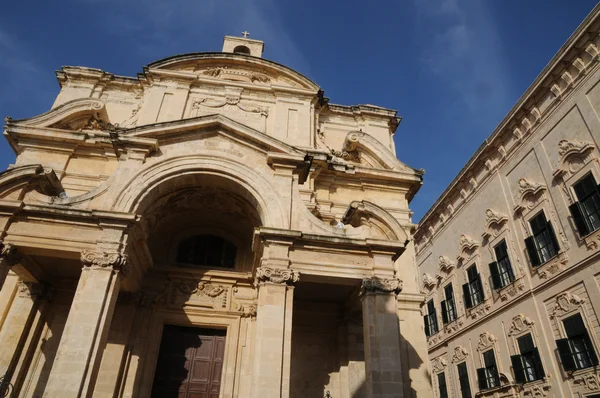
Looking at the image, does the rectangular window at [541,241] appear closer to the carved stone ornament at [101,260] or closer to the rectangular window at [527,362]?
the rectangular window at [527,362]

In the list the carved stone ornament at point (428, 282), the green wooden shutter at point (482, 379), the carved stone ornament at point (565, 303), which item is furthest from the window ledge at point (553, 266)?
the carved stone ornament at point (428, 282)

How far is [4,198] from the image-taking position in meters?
9.11

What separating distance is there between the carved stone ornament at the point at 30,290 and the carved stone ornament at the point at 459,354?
19.4m

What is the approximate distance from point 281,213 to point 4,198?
6.27m

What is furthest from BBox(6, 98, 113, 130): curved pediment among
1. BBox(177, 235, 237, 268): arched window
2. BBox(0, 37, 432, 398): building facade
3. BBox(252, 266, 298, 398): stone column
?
BBox(252, 266, 298, 398): stone column

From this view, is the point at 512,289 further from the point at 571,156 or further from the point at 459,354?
the point at 571,156

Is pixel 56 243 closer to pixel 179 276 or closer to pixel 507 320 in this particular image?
pixel 179 276

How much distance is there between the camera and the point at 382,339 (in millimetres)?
8625

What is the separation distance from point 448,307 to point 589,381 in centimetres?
1034

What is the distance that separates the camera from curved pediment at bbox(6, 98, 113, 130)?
526 inches

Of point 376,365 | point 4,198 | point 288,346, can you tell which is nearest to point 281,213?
point 288,346

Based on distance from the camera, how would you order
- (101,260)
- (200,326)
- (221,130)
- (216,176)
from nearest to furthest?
(101,260) < (216,176) < (221,130) < (200,326)

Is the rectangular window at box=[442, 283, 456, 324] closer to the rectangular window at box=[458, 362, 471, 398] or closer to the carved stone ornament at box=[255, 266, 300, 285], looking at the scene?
the rectangular window at box=[458, 362, 471, 398]

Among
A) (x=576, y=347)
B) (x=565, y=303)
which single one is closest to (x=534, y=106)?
(x=565, y=303)
